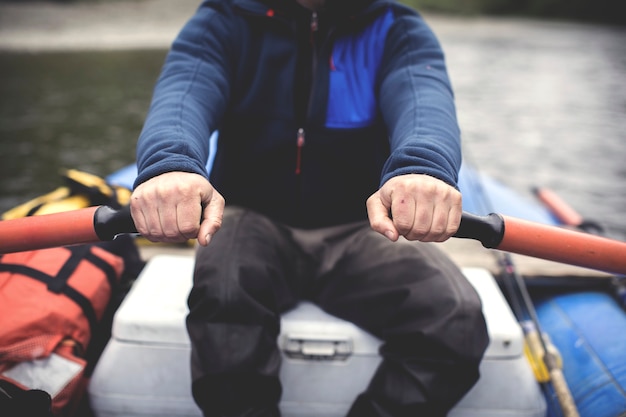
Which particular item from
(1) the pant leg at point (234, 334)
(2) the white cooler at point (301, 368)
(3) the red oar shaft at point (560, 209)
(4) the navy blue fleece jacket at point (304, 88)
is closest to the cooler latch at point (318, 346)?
(2) the white cooler at point (301, 368)

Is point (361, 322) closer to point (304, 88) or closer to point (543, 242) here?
point (543, 242)

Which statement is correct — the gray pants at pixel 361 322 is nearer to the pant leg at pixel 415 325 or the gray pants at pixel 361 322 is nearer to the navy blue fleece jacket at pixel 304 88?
the pant leg at pixel 415 325

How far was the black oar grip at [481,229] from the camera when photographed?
1056 mm

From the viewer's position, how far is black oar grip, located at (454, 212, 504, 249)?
106 centimetres

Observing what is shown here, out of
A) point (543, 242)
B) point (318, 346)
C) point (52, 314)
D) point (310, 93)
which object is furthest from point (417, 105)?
point (52, 314)

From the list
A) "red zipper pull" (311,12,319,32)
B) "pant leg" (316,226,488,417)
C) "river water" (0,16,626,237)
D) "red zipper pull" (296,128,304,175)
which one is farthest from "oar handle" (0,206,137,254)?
"river water" (0,16,626,237)

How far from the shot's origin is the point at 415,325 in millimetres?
1253

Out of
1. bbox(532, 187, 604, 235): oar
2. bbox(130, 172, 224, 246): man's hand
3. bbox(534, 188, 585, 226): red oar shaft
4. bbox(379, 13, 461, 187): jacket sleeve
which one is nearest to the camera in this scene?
bbox(130, 172, 224, 246): man's hand

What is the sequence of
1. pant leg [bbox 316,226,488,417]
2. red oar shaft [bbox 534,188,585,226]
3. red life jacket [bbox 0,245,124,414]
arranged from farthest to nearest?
red oar shaft [bbox 534,188,585,226]
red life jacket [bbox 0,245,124,414]
pant leg [bbox 316,226,488,417]

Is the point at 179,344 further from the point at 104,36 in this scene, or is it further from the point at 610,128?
the point at 104,36

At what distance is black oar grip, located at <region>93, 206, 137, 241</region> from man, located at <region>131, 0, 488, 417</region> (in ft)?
0.17

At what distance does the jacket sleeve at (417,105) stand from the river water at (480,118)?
1.93 metres

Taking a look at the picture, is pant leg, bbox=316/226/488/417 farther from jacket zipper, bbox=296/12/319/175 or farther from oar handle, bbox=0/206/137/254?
oar handle, bbox=0/206/137/254

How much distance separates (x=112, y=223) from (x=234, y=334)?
1.25ft
